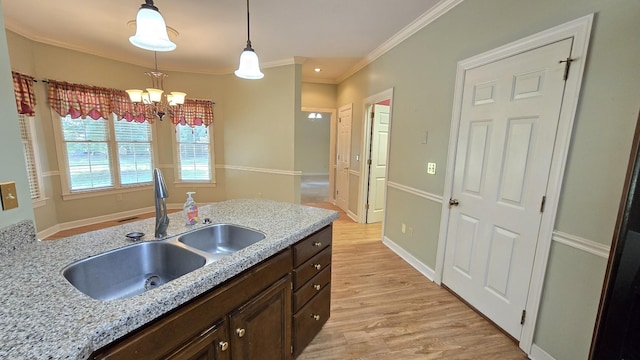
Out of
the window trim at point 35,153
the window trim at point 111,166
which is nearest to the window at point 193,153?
the window trim at point 111,166

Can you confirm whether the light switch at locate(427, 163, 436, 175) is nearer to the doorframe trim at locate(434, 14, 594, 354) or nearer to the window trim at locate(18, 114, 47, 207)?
the doorframe trim at locate(434, 14, 594, 354)

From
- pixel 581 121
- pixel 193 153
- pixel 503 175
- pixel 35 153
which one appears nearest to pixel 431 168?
pixel 503 175

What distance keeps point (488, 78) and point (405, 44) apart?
1346mm

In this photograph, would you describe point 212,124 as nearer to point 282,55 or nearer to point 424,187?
point 282,55

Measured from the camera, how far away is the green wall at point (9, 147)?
1.08 m

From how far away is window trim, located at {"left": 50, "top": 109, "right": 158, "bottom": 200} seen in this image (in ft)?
12.1

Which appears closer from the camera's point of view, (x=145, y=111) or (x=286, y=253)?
(x=286, y=253)

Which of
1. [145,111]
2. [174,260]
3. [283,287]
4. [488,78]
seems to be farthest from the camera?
[145,111]

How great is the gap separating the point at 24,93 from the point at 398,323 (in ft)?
16.1

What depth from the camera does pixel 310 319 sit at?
1698 mm

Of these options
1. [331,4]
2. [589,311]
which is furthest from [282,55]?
[589,311]

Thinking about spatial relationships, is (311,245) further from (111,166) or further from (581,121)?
(111,166)

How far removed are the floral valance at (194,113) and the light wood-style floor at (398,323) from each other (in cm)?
374

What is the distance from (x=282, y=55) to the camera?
155 inches
